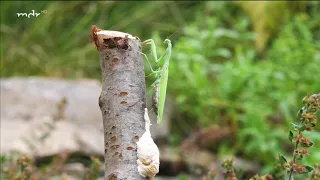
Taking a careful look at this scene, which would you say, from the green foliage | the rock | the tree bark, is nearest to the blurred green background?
the green foliage

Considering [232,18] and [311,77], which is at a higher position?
[232,18]

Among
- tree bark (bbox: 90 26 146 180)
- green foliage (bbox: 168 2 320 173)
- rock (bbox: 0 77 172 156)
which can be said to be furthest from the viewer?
green foliage (bbox: 168 2 320 173)

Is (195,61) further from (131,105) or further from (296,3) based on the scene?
(131,105)

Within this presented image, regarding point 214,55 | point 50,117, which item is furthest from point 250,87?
point 50,117

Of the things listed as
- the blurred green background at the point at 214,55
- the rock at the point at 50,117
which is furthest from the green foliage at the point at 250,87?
the rock at the point at 50,117

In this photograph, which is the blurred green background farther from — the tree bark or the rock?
the tree bark

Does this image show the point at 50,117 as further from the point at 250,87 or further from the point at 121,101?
the point at 121,101

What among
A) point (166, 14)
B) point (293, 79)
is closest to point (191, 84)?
point (293, 79)
